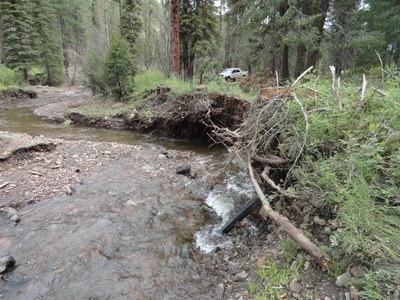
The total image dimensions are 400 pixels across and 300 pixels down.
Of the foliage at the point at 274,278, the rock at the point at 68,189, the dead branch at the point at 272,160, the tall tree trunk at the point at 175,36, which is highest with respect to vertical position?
the tall tree trunk at the point at 175,36

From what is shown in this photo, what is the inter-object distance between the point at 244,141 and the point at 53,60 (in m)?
28.7

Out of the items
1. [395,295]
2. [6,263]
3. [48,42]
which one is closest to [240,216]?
[395,295]

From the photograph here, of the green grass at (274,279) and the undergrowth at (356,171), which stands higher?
the undergrowth at (356,171)

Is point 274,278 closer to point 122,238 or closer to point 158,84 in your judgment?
point 122,238

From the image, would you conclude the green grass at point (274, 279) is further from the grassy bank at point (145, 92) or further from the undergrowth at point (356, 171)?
the grassy bank at point (145, 92)

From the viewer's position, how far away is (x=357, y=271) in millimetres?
2070

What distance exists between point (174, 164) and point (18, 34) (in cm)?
2375

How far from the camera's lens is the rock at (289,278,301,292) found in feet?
7.59

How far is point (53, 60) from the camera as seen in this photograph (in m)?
26.4

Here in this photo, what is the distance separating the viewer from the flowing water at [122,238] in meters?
2.95

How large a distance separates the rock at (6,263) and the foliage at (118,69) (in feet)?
34.4

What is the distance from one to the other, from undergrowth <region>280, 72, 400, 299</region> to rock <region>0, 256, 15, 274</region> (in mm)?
3676

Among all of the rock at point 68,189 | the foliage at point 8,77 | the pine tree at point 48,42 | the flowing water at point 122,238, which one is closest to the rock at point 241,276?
the flowing water at point 122,238

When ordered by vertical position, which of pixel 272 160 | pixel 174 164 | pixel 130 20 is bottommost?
pixel 174 164
